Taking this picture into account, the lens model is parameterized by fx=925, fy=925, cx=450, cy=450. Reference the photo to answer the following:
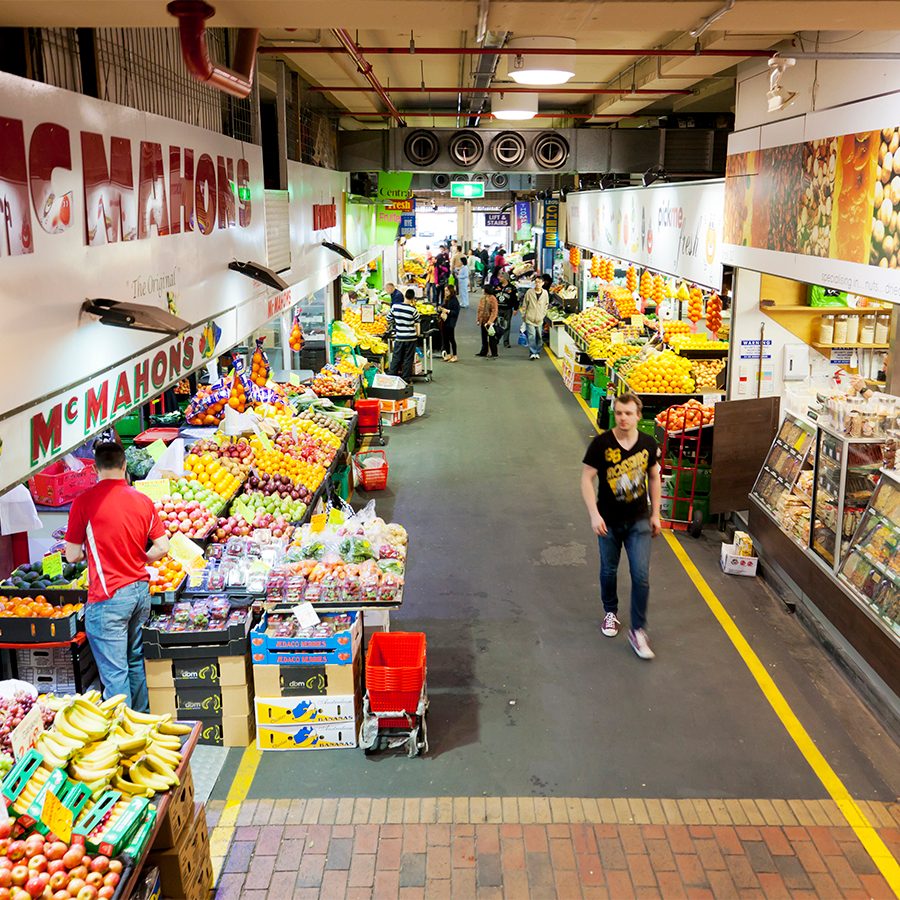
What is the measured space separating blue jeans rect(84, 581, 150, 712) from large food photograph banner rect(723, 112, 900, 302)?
208 inches

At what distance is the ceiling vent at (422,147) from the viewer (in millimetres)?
13938

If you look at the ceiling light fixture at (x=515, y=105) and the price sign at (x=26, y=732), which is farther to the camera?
the ceiling light fixture at (x=515, y=105)

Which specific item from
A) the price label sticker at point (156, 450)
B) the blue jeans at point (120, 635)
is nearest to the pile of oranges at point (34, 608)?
the blue jeans at point (120, 635)

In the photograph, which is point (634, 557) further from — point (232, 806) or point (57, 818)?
point (57, 818)

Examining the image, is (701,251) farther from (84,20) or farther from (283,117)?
(84,20)

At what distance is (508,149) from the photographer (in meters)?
14.0

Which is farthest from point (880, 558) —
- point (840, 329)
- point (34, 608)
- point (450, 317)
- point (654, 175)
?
point (450, 317)

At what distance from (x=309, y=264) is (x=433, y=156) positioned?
3584 mm

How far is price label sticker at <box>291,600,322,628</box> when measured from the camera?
595 centimetres

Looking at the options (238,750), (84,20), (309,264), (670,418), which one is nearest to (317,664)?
(238,750)

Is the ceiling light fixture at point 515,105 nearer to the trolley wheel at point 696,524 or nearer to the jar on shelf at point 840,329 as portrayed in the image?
the jar on shelf at point 840,329

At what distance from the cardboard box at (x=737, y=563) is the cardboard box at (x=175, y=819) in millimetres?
5982

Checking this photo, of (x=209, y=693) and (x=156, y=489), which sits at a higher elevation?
(x=156, y=489)

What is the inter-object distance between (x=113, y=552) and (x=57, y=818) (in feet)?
7.13
